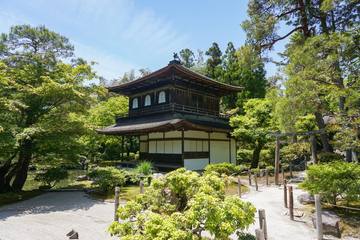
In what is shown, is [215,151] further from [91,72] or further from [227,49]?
[227,49]

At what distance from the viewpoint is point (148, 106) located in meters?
22.8

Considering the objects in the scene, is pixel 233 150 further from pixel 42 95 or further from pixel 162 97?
pixel 42 95

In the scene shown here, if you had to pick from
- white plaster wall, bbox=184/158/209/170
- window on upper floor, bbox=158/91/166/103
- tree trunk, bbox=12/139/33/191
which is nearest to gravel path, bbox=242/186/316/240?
white plaster wall, bbox=184/158/209/170

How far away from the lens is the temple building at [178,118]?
62.7 ft

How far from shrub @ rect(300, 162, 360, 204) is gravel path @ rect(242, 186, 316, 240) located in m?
1.33

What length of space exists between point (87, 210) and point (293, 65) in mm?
11816

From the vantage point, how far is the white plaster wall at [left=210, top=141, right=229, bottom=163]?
2125cm

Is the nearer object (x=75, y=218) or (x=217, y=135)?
(x=75, y=218)

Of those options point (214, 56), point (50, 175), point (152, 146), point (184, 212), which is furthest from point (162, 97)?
point (214, 56)

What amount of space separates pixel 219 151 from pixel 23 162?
13.7m

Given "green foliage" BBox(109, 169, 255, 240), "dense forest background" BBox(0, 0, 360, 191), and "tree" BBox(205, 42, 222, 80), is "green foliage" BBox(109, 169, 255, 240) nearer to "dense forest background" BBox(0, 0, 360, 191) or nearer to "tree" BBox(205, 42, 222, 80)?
"dense forest background" BBox(0, 0, 360, 191)

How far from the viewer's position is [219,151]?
22.0 meters

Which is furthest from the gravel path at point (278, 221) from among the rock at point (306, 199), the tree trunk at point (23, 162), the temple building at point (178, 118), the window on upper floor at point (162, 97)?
the tree trunk at point (23, 162)

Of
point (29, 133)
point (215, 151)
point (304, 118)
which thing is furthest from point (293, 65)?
A: point (29, 133)
